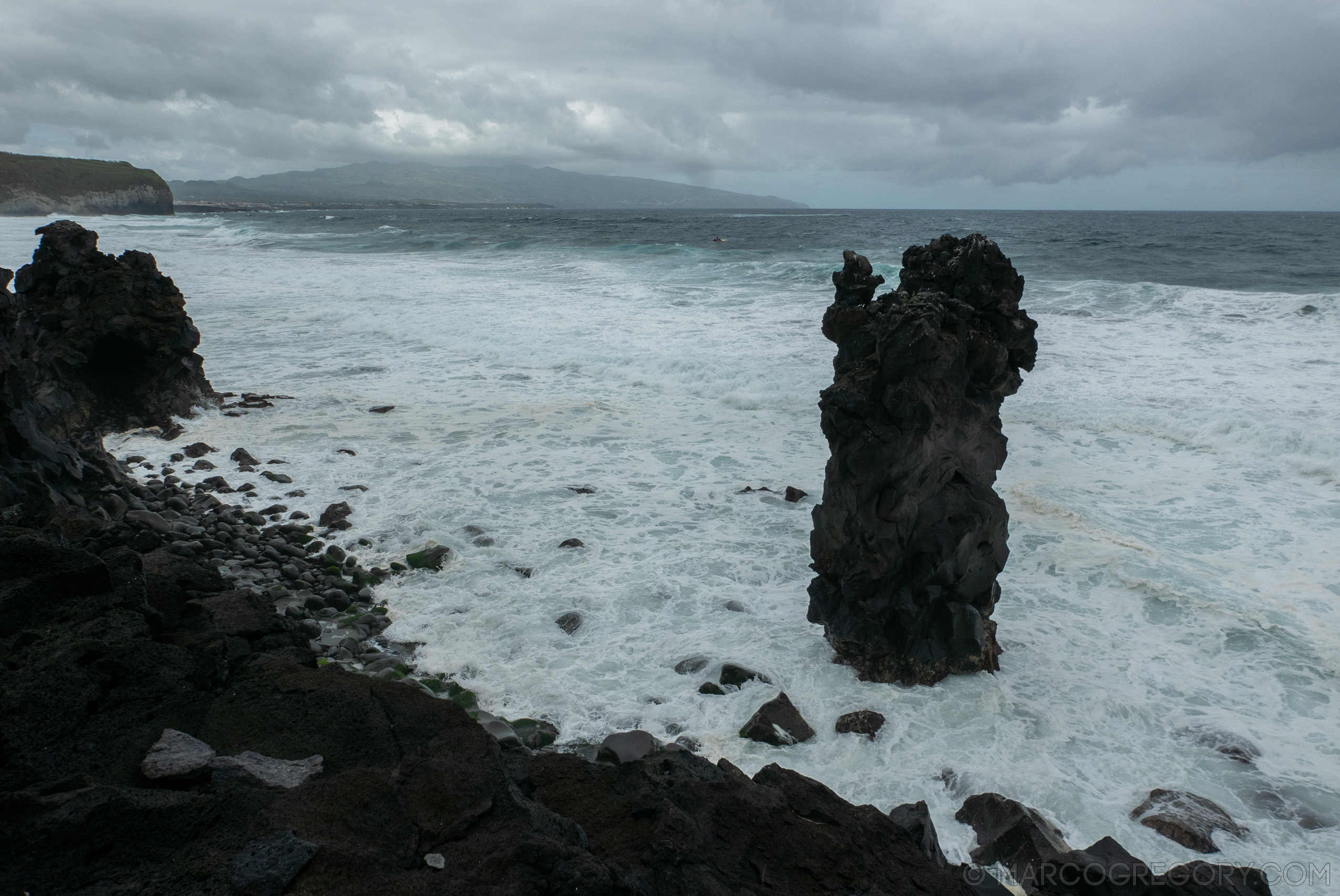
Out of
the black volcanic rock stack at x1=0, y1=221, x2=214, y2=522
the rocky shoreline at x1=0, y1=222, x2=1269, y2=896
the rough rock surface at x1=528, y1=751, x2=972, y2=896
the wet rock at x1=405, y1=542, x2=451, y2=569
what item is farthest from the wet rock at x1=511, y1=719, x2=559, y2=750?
the black volcanic rock stack at x1=0, y1=221, x2=214, y2=522

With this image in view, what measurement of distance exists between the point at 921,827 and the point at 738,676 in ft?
8.48

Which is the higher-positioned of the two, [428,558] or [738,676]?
[428,558]

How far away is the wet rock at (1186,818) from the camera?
16.4 feet

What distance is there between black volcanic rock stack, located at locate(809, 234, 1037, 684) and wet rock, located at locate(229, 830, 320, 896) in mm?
4963

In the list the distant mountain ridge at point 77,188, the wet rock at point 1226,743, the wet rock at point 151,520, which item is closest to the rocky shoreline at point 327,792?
the wet rock at point 1226,743

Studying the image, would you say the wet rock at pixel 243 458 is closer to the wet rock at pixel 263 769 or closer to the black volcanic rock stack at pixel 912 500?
the black volcanic rock stack at pixel 912 500

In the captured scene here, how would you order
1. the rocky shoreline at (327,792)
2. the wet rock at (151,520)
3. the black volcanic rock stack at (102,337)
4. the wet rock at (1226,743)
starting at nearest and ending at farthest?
the rocky shoreline at (327,792)
the wet rock at (1226,743)
the wet rock at (151,520)
the black volcanic rock stack at (102,337)

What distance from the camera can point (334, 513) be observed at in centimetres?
970

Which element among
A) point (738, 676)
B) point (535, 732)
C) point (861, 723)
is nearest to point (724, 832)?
point (535, 732)

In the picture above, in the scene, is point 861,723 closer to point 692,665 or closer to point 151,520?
point 692,665

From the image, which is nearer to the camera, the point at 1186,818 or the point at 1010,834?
the point at 1010,834

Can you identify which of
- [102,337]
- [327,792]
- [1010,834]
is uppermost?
[102,337]

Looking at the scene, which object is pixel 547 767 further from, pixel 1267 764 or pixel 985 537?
pixel 1267 764

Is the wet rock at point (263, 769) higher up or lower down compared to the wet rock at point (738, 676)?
higher up
